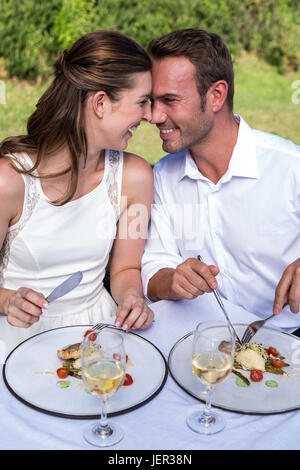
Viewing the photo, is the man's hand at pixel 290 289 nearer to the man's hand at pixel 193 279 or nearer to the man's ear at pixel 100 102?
the man's hand at pixel 193 279

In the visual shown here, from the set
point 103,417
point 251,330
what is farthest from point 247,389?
point 103,417

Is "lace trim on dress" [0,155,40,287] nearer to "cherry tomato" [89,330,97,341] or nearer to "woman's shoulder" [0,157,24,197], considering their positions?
"woman's shoulder" [0,157,24,197]

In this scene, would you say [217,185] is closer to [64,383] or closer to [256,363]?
[256,363]

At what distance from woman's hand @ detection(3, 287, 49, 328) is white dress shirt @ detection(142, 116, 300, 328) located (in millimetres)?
815

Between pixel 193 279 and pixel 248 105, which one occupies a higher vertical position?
pixel 193 279

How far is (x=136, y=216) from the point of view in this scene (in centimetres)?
265

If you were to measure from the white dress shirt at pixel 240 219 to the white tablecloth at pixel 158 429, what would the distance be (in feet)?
3.40

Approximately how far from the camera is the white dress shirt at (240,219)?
8.56ft

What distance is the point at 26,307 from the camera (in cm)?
176

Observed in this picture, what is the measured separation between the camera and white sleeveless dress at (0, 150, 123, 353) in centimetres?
238

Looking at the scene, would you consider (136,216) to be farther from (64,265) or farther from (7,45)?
(7,45)

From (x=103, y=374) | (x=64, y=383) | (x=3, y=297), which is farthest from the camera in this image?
(x=3, y=297)

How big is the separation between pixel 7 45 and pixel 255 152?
739 centimetres

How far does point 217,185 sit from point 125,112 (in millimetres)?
631
